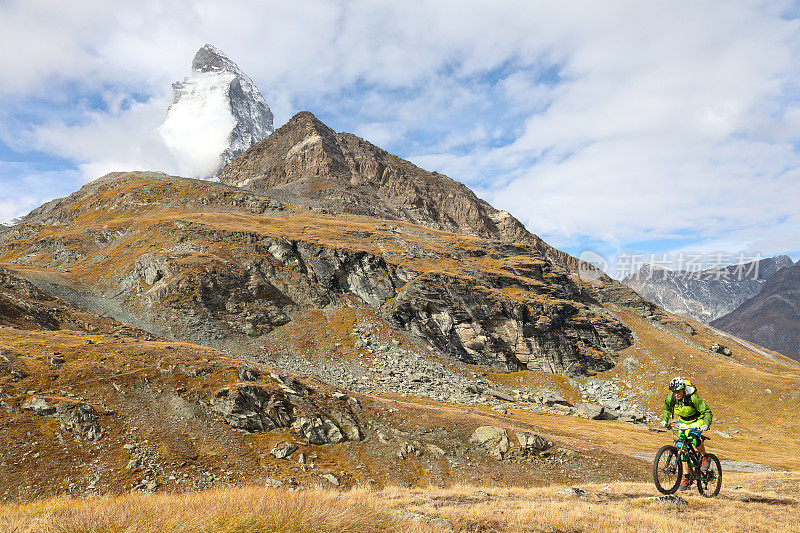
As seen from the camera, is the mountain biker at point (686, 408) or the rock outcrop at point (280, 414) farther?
the rock outcrop at point (280, 414)

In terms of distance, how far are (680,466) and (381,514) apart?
10.8 m

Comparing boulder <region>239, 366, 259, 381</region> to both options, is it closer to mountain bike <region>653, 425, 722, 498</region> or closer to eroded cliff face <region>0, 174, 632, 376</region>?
mountain bike <region>653, 425, 722, 498</region>

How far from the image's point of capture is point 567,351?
8644 cm

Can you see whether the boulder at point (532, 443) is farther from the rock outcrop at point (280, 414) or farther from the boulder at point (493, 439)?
the rock outcrop at point (280, 414)

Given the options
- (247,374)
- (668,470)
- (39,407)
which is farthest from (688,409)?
(39,407)

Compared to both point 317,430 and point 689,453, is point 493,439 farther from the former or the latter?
point 689,453

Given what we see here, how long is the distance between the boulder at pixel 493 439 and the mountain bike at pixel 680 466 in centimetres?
1631

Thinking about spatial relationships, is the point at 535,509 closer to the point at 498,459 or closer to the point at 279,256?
the point at 498,459

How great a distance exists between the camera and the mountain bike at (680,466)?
12.6 metres

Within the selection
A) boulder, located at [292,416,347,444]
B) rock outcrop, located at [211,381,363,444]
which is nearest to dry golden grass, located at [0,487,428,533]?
rock outcrop, located at [211,381,363,444]

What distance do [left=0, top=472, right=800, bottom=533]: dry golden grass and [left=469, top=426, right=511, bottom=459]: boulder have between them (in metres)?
15.0

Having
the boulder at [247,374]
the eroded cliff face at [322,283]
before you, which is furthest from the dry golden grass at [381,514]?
the eroded cliff face at [322,283]

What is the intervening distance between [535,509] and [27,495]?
2074cm

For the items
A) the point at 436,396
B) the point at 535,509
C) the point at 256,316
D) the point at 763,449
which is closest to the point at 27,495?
the point at 535,509
